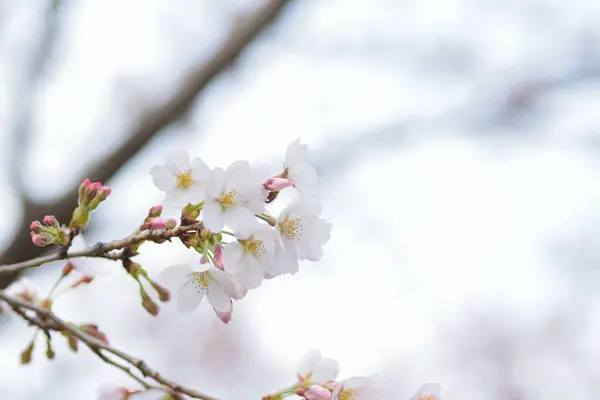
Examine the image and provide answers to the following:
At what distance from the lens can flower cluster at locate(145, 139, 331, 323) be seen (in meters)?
0.88

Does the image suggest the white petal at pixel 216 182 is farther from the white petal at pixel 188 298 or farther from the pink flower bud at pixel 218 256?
the white petal at pixel 188 298

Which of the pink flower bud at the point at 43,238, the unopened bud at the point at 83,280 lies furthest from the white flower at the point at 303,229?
the unopened bud at the point at 83,280

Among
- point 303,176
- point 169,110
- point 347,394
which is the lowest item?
point 347,394

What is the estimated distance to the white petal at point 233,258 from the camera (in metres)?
0.89

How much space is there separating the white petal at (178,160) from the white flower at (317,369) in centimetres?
44

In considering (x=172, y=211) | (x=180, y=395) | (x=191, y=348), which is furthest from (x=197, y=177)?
(x=191, y=348)

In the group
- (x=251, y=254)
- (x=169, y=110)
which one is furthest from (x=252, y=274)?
(x=169, y=110)

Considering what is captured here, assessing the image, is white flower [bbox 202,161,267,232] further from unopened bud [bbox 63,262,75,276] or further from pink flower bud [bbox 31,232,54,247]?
unopened bud [bbox 63,262,75,276]

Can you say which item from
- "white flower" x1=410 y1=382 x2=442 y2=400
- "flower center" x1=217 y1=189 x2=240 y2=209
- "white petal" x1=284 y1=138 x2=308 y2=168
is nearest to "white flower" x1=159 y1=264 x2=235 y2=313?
"flower center" x1=217 y1=189 x2=240 y2=209

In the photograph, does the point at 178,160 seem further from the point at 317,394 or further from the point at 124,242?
the point at 317,394

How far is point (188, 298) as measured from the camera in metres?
1.02

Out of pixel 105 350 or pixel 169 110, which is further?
pixel 169 110

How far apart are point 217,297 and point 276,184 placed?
195 mm

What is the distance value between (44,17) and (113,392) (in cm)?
194
